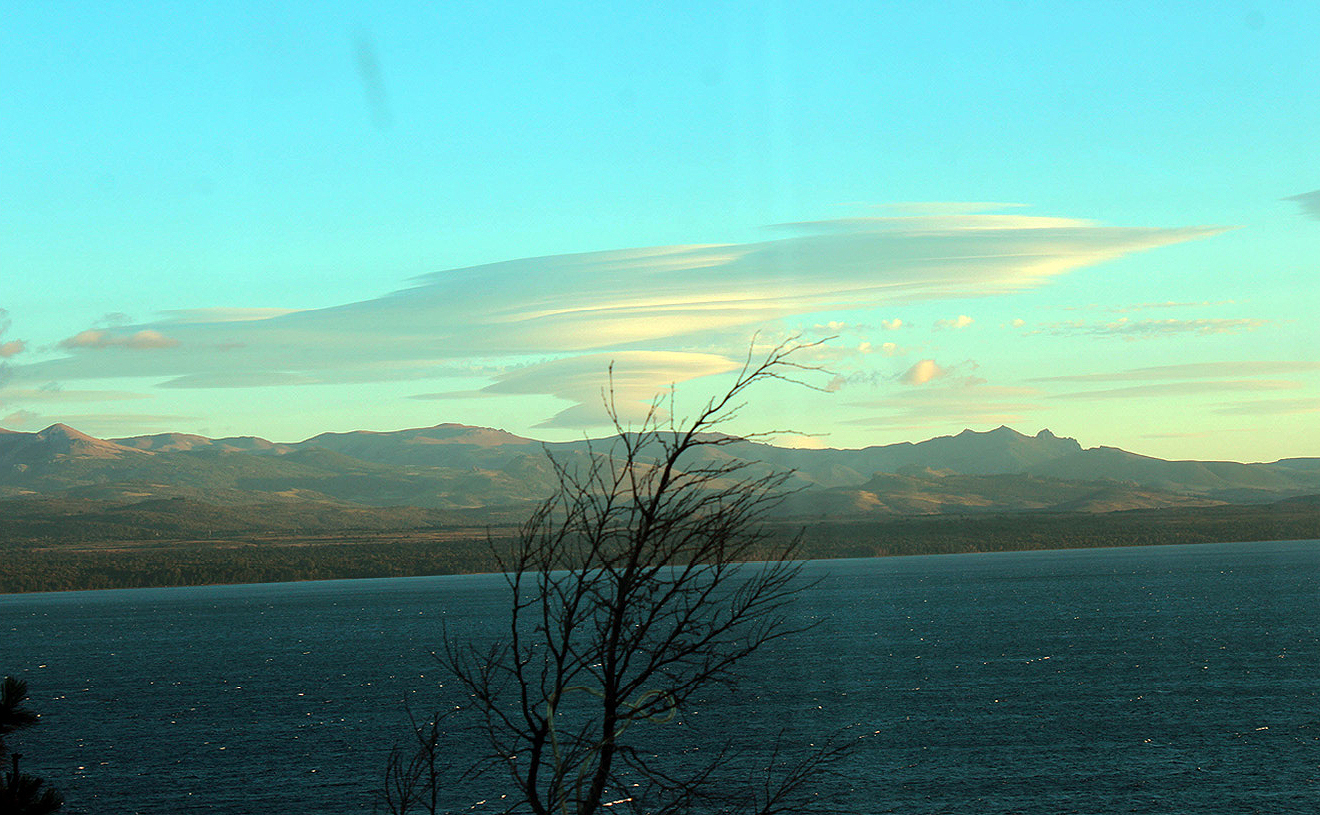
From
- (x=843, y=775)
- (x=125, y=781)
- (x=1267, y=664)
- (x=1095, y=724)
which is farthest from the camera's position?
(x=1267, y=664)

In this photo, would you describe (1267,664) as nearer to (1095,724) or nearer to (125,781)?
(1095,724)

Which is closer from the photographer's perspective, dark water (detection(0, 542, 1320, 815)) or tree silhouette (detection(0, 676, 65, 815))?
tree silhouette (detection(0, 676, 65, 815))

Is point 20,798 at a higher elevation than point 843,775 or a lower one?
higher

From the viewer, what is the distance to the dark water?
194 ft

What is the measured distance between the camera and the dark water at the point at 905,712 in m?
59.1

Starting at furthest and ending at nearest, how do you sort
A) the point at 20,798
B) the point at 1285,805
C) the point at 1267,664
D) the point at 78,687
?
the point at 78,687 < the point at 1267,664 < the point at 1285,805 < the point at 20,798

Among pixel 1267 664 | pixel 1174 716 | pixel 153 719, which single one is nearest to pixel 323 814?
pixel 153 719

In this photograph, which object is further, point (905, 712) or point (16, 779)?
point (905, 712)

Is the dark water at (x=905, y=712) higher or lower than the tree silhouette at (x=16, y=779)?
lower

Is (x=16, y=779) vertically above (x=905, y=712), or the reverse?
(x=16, y=779)

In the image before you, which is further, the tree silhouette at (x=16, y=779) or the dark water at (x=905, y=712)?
the dark water at (x=905, y=712)

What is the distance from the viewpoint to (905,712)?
80.2m

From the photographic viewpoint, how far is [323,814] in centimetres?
5675

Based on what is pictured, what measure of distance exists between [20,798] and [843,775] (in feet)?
164
